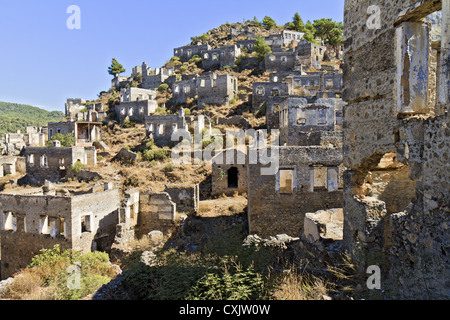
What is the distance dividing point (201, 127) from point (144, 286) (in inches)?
1032

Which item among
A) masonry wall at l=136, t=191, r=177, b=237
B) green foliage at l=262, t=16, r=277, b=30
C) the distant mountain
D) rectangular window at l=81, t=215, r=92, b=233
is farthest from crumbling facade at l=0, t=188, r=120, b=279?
green foliage at l=262, t=16, r=277, b=30

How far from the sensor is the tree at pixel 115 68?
67125 millimetres

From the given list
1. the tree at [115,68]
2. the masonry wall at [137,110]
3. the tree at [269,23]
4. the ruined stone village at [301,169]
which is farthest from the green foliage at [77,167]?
the tree at [269,23]

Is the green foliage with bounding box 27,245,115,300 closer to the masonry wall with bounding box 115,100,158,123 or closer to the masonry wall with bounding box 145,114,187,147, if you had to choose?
the masonry wall with bounding box 145,114,187,147

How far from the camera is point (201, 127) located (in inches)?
1243

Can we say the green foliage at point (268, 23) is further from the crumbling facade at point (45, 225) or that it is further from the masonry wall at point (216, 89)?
the crumbling facade at point (45, 225)

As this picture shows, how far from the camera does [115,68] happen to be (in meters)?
67.1

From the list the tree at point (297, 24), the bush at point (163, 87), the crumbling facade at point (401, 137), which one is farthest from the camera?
the tree at point (297, 24)

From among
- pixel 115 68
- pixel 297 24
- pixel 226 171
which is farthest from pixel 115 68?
pixel 226 171

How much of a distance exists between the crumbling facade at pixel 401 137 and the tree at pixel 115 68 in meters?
67.8

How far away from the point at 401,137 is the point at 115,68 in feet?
231

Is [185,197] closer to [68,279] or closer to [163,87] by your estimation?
[68,279]

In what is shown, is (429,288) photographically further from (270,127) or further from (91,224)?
(270,127)

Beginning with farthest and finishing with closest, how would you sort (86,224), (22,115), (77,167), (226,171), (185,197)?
1. (22,115)
2. (77,167)
3. (226,171)
4. (185,197)
5. (86,224)
